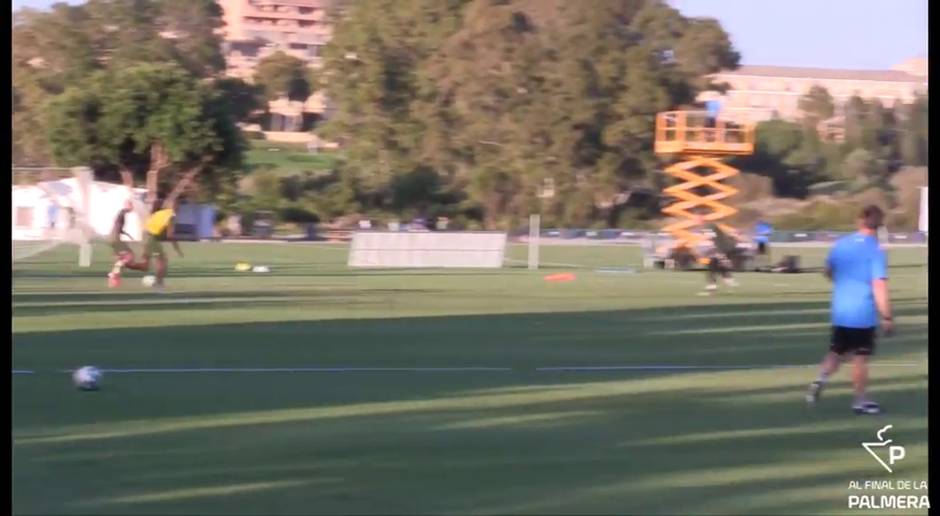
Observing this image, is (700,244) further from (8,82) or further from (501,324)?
(8,82)

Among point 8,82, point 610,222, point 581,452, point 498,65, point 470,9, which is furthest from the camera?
point 610,222

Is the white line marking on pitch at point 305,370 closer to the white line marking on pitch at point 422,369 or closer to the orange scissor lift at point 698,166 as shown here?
the white line marking on pitch at point 422,369

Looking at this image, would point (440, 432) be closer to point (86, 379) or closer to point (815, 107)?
point (86, 379)

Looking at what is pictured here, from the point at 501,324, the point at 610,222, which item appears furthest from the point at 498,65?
the point at 501,324

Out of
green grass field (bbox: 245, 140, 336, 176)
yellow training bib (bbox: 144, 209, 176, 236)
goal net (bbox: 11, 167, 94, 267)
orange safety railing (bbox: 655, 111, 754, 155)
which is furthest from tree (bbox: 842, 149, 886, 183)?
goal net (bbox: 11, 167, 94, 267)

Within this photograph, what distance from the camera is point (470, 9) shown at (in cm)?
2917

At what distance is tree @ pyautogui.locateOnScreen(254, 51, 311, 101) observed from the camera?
25.7m

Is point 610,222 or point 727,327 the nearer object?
point 727,327

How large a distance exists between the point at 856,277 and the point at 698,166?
20090 millimetres

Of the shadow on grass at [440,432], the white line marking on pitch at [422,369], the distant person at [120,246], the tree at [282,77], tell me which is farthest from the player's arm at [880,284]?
the tree at [282,77]

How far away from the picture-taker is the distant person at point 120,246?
2456 cm

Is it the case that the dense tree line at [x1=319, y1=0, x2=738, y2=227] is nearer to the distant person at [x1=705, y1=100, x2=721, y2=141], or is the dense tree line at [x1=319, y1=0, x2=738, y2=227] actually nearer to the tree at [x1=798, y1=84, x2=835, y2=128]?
the distant person at [x1=705, y1=100, x2=721, y2=141]

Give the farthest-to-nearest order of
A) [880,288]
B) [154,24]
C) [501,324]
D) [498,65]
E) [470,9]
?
[498,65]
[470,9]
[154,24]
[501,324]
[880,288]

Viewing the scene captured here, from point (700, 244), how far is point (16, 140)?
14.4 metres
